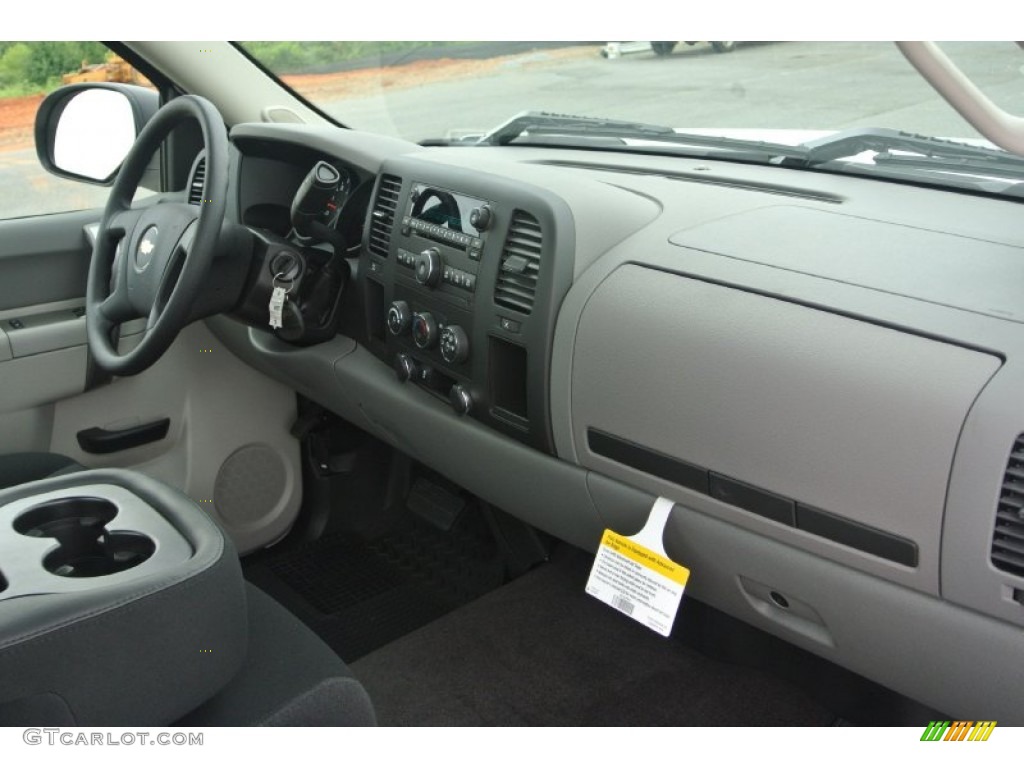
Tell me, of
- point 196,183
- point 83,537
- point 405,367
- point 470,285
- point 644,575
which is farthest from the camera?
point 196,183

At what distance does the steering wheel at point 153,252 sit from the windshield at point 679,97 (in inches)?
15.4

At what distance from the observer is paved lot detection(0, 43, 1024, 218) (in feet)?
6.39

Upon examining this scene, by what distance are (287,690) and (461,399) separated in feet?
2.24

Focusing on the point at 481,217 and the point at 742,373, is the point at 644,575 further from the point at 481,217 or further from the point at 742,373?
the point at 481,217

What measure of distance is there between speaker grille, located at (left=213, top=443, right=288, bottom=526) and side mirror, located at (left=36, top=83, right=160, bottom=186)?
2.51ft

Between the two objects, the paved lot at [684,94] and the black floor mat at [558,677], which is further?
the black floor mat at [558,677]

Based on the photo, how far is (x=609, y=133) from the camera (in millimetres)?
2396

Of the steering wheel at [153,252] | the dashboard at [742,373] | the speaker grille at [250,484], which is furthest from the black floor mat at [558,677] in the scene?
the steering wheel at [153,252]

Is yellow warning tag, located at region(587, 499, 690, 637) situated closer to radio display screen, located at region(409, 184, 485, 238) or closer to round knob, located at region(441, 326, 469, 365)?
round knob, located at region(441, 326, 469, 365)

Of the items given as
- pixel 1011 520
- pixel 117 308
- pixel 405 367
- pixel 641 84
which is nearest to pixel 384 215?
pixel 405 367

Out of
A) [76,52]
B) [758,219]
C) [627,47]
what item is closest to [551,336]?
[758,219]

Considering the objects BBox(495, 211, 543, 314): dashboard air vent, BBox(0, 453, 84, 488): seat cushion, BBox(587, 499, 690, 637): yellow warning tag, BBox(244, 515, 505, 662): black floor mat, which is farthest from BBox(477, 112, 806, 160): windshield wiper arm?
BBox(0, 453, 84, 488): seat cushion

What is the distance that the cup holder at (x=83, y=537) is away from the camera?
4.83 feet
